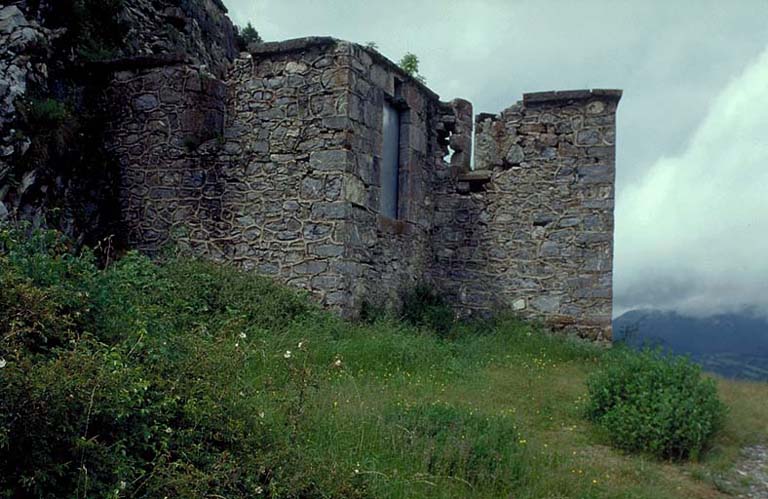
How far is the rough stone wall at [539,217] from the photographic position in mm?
11516

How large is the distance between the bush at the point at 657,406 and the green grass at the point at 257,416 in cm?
16

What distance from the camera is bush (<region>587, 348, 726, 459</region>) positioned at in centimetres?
654

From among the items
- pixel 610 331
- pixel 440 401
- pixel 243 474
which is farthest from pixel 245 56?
pixel 243 474

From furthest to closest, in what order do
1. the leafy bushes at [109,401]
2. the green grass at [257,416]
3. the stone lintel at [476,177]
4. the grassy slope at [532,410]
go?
1. the stone lintel at [476,177]
2. the grassy slope at [532,410]
3. the green grass at [257,416]
4. the leafy bushes at [109,401]

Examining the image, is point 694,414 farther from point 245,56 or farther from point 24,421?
point 245,56

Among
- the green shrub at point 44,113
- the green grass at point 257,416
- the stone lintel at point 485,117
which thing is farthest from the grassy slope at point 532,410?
the green shrub at point 44,113

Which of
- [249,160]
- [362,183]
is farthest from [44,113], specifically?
[362,183]

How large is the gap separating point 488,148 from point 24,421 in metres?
9.38

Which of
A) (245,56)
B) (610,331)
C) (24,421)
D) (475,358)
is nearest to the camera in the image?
(24,421)

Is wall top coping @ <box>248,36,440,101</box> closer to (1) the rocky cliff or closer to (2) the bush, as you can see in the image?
(1) the rocky cliff

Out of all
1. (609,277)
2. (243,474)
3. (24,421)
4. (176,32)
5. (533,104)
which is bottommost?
(243,474)

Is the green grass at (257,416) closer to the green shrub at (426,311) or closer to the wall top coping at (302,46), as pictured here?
the green shrub at (426,311)

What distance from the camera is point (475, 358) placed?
31.2ft

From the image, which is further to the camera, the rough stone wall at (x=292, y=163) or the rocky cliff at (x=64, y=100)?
the rough stone wall at (x=292, y=163)
